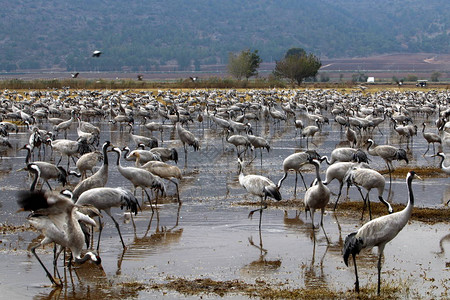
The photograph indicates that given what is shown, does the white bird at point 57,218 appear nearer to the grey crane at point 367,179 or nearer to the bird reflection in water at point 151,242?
the bird reflection in water at point 151,242

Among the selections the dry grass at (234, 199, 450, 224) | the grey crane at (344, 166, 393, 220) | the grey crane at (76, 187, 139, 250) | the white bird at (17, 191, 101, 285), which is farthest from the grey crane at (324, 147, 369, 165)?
the white bird at (17, 191, 101, 285)

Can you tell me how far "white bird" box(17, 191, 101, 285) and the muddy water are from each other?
0.47 m

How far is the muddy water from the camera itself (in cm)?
811

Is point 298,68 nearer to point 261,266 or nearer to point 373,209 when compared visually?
point 373,209

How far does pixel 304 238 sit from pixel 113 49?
188117mm

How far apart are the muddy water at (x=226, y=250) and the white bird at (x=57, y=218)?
0.47m

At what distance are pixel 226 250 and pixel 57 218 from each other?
8.78ft

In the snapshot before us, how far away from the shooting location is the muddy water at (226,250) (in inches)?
319

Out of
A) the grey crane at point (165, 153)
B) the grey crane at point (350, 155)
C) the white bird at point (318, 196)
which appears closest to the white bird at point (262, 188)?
the white bird at point (318, 196)

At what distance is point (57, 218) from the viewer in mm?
7871

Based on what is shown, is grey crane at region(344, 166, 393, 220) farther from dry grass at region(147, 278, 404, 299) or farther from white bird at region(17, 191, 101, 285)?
white bird at region(17, 191, 101, 285)

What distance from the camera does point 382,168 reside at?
16.3 m

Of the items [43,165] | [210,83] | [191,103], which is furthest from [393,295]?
[210,83]

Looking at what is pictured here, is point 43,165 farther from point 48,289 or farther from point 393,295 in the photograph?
point 393,295
